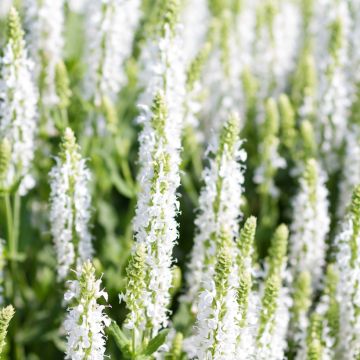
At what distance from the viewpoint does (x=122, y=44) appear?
5.80 m

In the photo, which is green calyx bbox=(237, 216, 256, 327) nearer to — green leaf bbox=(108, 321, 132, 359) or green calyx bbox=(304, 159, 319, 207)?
green leaf bbox=(108, 321, 132, 359)

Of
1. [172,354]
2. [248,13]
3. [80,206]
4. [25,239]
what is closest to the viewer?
[172,354]

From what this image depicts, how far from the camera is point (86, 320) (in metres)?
3.51

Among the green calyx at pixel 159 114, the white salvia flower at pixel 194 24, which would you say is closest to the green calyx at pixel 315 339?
the green calyx at pixel 159 114

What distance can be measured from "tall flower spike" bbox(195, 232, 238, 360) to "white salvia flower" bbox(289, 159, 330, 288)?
147 centimetres

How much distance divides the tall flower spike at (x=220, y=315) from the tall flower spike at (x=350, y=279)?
0.87 meters

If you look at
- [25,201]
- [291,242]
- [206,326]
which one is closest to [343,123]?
[291,242]

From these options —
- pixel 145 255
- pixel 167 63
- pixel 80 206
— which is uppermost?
pixel 167 63

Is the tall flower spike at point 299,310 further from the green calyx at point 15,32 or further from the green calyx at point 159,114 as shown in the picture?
the green calyx at point 15,32

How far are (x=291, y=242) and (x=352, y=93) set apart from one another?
69.2 inches

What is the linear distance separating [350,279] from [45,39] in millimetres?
2816

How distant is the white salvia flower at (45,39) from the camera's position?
5523 mm

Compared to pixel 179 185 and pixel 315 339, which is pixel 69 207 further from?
pixel 315 339

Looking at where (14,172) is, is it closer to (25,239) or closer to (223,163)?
(25,239)
